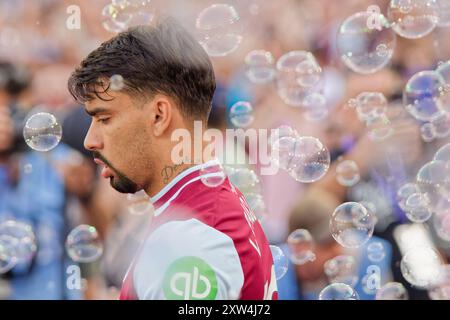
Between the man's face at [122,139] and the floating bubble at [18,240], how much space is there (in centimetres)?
145

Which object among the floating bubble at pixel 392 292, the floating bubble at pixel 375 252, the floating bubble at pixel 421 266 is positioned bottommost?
the floating bubble at pixel 392 292

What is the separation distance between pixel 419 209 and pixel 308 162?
632 millimetres

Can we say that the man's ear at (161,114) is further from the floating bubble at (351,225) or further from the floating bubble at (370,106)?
the floating bubble at (370,106)

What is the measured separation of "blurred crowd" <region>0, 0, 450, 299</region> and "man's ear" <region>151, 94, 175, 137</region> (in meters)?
1.65

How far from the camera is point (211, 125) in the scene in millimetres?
3539

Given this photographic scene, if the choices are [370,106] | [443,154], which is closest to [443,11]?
[370,106]

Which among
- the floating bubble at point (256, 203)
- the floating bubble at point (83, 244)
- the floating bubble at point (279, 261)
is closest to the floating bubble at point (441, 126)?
the floating bubble at point (256, 203)

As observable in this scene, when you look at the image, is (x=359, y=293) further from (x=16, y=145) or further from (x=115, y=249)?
(x=16, y=145)

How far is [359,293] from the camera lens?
10.9 ft

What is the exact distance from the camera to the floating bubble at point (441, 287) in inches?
133

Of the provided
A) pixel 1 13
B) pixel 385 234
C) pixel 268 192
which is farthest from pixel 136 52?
pixel 1 13

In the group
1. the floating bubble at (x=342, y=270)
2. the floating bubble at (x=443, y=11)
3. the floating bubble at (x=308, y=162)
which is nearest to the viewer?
the floating bubble at (x=308, y=162)

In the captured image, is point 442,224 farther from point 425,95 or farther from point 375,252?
point 425,95

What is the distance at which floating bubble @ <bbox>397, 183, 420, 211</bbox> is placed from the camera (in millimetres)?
3516
